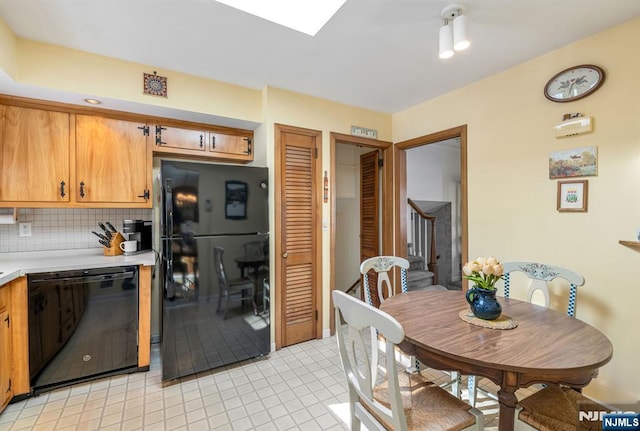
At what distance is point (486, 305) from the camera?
146 centimetres

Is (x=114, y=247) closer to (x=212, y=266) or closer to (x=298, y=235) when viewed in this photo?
(x=212, y=266)

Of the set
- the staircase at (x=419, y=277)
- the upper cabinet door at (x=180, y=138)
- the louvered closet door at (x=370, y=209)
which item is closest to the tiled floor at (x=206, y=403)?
the louvered closet door at (x=370, y=209)

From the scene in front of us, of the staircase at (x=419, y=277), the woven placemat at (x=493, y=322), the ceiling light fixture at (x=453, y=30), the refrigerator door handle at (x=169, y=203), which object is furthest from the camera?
the staircase at (x=419, y=277)

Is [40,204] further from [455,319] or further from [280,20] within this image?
[455,319]

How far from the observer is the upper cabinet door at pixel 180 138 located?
8.45ft

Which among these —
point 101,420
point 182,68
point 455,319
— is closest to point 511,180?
point 455,319

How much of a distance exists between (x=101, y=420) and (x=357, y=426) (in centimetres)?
163

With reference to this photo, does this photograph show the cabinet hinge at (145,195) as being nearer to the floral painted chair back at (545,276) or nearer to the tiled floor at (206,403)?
the tiled floor at (206,403)

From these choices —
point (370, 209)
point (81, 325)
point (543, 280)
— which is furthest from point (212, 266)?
point (543, 280)

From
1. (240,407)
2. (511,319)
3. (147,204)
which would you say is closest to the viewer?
(511,319)

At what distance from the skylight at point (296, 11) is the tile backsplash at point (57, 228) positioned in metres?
2.14

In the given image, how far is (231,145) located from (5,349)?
220 centimetres

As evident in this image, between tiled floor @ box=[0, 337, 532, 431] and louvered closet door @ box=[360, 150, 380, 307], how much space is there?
1.59 m

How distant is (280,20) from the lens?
1.79m
